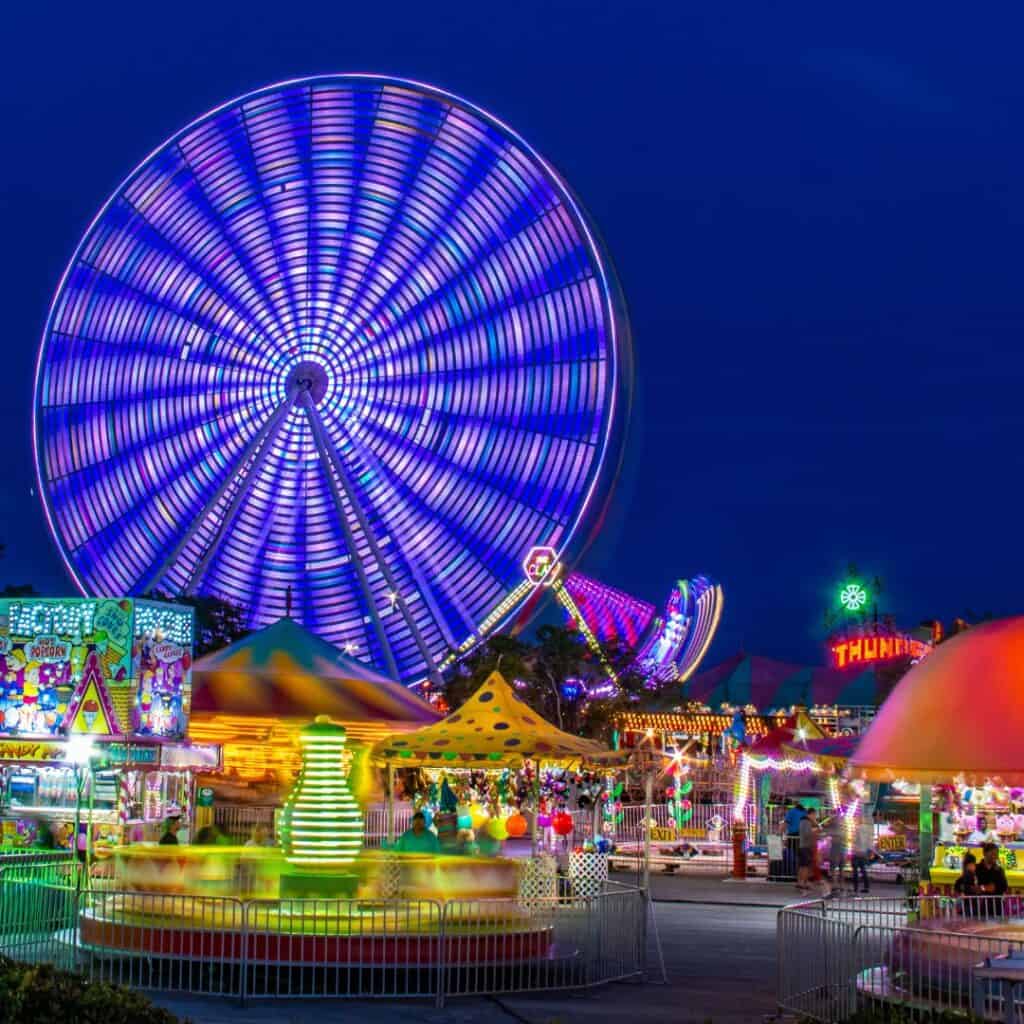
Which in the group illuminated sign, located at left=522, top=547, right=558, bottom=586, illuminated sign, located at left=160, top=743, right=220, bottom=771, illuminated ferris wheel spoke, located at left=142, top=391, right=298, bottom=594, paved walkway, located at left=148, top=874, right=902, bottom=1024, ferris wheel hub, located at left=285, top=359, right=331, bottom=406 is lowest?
paved walkway, located at left=148, top=874, right=902, bottom=1024

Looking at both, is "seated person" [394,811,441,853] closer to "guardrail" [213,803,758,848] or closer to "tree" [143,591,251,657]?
"guardrail" [213,803,758,848]

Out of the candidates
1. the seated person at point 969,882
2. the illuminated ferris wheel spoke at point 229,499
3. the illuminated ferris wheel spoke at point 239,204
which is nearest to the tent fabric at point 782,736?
the seated person at point 969,882

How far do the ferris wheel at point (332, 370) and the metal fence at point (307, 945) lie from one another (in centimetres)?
2545

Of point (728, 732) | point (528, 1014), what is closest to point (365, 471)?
point (728, 732)

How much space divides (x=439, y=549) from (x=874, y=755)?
3139 cm

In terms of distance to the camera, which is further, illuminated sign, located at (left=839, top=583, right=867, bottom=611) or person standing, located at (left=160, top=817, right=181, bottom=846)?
illuminated sign, located at (left=839, top=583, right=867, bottom=611)

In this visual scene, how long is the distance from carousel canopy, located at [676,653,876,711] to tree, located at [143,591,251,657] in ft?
87.4

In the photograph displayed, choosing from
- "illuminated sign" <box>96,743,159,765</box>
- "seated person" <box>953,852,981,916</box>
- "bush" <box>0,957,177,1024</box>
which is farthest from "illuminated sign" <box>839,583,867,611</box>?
"bush" <box>0,957,177,1024</box>

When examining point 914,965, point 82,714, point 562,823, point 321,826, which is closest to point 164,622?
point 82,714

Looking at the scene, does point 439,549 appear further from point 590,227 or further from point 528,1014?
point 528,1014

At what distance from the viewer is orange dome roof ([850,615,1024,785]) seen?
1124cm

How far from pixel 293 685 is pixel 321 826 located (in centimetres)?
1415

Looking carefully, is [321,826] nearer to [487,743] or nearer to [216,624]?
[487,743]

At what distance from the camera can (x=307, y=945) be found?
46.7ft
